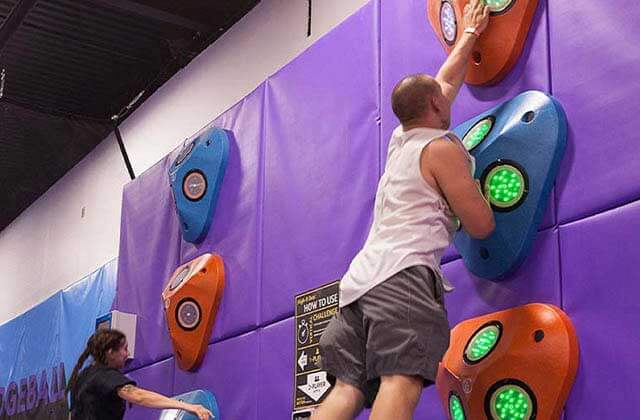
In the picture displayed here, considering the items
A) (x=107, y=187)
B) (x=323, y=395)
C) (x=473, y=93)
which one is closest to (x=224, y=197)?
(x=323, y=395)

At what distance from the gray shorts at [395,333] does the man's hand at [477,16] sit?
2.92 ft

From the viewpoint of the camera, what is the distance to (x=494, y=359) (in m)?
2.70

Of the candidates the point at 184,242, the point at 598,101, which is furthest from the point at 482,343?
the point at 184,242

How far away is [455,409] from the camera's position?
282 centimetres

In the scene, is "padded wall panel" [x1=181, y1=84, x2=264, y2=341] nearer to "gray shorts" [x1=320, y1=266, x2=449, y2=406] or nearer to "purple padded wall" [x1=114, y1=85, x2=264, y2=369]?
"purple padded wall" [x1=114, y1=85, x2=264, y2=369]

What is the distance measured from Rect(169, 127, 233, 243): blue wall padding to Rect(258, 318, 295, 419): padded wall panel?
85cm

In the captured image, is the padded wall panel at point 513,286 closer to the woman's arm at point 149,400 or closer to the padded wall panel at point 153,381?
the woman's arm at point 149,400

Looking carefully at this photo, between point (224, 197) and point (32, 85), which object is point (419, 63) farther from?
point (32, 85)

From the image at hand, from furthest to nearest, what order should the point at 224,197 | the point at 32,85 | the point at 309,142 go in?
1. the point at 32,85
2. the point at 224,197
3. the point at 309,142

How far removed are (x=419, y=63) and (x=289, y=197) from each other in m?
0.98

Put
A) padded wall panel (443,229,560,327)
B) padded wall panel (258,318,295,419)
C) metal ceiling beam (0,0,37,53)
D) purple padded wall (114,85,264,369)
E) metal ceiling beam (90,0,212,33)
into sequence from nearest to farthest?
padded wall panel (443,229,560,327) → padded wall panel (258,318,295,419) → purple padded wall (114,85,264,369) → metal ceiling beam (0,0,37,53) → metal ceiling beam (90,0,212,33)

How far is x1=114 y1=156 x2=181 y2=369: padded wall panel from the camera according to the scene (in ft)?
16.2

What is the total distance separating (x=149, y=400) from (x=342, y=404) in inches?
67.4

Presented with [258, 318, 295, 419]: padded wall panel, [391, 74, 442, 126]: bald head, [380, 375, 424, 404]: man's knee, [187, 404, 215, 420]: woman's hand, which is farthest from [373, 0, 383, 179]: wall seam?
[187, 404, 215, 420]: woman's hand
